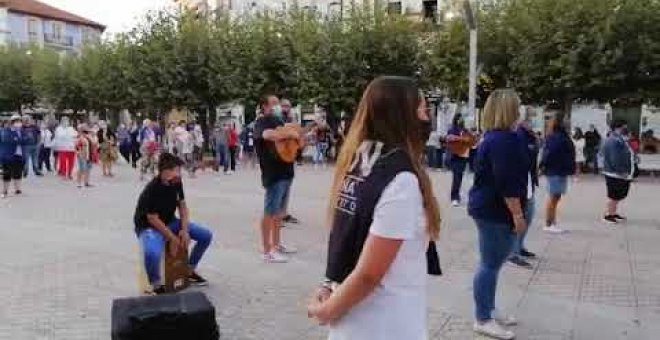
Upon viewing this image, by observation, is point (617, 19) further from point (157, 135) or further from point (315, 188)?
point (157, 135)

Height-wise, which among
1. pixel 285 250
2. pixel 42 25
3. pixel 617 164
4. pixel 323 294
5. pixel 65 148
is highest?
pixel 42 25

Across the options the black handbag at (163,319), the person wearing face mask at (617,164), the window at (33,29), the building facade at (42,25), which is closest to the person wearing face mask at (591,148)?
the person wearing face mask at (617,164)

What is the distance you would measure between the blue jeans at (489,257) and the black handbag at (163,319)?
196 centimetres

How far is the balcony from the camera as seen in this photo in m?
80.4

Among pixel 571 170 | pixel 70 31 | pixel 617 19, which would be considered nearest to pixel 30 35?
pixel 70 31

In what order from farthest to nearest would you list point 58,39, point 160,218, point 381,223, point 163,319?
1. point 58,39
2. point 160,218
3. point 163,319
4. point 381,223

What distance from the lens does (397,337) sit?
2.60 metres

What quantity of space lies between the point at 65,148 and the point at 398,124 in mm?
19453

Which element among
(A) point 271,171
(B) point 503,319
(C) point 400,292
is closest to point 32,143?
(A) point 271,171

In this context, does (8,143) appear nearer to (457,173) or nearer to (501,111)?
(457,173)

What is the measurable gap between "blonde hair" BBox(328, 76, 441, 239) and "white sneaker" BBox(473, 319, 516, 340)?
299cm

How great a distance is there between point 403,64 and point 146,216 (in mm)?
23172

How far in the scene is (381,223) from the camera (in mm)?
2432

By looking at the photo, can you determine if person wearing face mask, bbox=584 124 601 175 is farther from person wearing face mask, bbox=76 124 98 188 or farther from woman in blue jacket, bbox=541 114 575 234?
person wearing face mask, bbox=76 124 98 188
